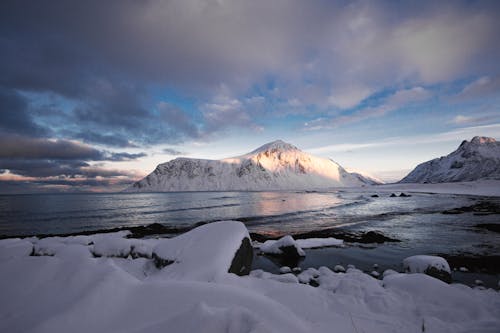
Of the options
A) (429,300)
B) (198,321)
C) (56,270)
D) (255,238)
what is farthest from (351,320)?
(255,238)

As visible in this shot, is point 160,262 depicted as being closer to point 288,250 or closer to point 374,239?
point 288,250

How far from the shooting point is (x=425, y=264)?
8.16 meters

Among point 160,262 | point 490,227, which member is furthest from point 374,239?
point 160,262

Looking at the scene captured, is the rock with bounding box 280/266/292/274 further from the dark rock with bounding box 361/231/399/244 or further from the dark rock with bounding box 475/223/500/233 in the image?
the dark rock with bounding box 475/223/500/233

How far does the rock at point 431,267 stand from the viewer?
7.73m

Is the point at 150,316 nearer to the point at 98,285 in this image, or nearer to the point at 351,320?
the point at 98,285

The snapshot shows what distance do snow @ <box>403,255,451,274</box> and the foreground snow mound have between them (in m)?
6.23

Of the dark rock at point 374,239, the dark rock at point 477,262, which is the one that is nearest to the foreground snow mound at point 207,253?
the dark rock at point 477,262

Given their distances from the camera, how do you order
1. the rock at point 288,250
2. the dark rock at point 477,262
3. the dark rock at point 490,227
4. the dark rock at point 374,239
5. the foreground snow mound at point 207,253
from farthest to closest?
1. the dark rock at point 490,227
2. the dark rock at point 374,239
3. the rock at point 288,250
4. the dark rock at point 477,262
5. the foreground snow mound at point 207,253

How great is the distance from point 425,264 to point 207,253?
7924 mm

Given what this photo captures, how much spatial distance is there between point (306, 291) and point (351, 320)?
5.25ft

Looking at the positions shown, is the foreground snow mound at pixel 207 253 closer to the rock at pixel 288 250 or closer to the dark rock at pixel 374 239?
the rock at pixel 288 250

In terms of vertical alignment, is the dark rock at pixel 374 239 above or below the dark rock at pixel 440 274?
below

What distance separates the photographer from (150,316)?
293cm
